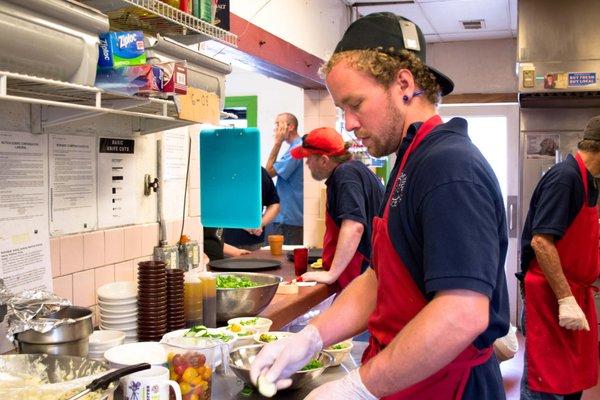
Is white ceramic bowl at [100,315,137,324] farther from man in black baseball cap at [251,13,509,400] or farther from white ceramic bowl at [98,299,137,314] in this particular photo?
man in black baseball cap at [251,13,509,400]

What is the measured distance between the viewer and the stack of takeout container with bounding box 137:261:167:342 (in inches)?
90.9

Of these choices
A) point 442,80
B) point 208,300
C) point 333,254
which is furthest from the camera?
point 333,254

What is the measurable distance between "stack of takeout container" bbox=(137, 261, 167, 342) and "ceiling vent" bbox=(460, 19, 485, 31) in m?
5.32

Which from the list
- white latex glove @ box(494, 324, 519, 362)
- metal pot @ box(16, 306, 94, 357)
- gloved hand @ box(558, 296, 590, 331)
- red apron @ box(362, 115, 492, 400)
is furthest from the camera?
gloved hand @ box(558, 296, 590, 331)

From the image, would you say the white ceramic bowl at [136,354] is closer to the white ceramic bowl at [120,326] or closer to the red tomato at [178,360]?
the red tomato at [178,360]

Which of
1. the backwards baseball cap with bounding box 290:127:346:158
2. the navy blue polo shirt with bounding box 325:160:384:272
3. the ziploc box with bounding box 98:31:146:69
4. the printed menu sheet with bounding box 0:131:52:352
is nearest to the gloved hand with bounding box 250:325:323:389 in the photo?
the printed menu sheet with bounding box 0:131:52:352

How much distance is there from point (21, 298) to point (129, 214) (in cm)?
84

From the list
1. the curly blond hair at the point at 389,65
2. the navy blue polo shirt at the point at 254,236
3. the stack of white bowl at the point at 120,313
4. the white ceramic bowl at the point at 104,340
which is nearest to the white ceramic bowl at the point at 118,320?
the stack of white bowl at the point at 120,313

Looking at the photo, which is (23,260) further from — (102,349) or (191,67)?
(191,67)

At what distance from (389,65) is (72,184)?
51.0 inches

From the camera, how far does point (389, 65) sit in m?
1.69

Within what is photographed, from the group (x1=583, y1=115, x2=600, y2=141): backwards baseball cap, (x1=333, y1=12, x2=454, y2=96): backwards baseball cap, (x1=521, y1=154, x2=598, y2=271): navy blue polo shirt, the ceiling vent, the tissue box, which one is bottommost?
(x1=521, y1=154, x2=598, y2=271): navy blue polo shirt

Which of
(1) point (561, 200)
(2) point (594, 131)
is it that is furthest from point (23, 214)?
(2) point (594, 131)

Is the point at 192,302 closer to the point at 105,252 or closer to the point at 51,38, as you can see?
the point at 105,252
